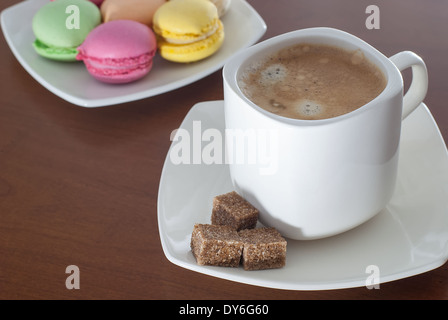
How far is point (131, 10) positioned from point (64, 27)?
153 mm

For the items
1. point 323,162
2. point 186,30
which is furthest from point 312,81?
point 186,30

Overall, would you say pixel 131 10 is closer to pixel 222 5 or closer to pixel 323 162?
pixel 222 5

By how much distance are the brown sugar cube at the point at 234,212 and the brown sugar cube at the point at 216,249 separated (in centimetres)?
4

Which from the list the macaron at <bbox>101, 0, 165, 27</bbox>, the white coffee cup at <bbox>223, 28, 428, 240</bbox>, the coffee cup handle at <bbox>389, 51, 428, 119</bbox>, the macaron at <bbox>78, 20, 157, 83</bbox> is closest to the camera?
the white coffee cup at <bbox>223, 28, 428, 240</bbox>

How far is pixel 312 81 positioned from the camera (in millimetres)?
960

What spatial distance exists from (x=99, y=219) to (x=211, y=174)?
0.65ft

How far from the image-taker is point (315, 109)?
893 millimetres

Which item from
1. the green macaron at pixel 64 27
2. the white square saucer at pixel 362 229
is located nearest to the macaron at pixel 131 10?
the green macaron at pixel 64 27

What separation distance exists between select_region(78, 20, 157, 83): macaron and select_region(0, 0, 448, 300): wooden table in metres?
0.07

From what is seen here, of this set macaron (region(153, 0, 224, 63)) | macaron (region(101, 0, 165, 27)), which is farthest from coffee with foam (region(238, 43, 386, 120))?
macaron (region(101, 0, 165, 27))

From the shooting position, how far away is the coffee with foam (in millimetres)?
896

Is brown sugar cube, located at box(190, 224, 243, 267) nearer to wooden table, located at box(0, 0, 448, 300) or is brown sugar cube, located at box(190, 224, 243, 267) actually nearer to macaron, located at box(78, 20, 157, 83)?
wooden table, located at box(0, 0, 448, 300)
